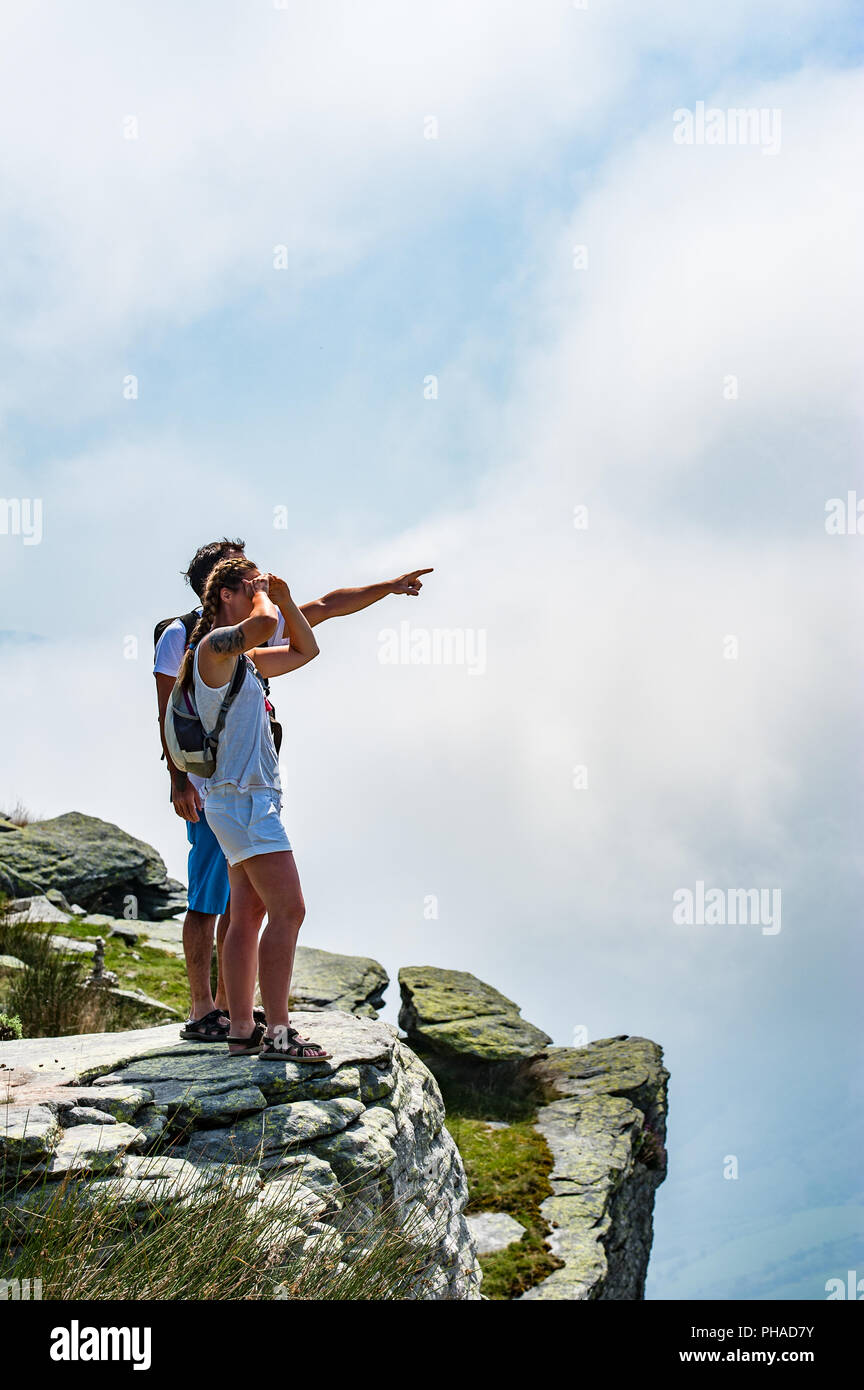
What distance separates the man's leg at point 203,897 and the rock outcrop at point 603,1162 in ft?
18.2

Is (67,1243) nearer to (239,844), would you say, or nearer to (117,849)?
(239,844)

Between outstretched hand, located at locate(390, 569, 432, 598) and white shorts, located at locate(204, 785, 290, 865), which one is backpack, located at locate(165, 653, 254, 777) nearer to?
white shorts, located at locate(204, 785, 290, 865)

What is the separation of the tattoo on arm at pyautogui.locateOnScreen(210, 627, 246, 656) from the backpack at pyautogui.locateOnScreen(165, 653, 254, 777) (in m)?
0.25

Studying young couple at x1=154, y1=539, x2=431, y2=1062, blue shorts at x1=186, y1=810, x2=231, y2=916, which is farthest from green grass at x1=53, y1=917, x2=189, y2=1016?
young couple at x1=154, y1=539, x2=431, y2=1062

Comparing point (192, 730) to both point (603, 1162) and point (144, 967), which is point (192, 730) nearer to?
point (144, 967)

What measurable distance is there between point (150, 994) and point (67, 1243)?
9.15 m

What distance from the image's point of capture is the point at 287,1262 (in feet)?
13.4

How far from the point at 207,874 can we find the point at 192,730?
45.2 inches

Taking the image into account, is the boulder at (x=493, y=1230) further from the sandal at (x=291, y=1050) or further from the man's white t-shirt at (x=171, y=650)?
the man's white t-shirt at (x=171, y=650)

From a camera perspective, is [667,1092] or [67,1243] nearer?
[67,1243]

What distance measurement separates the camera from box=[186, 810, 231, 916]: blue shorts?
19.7ft

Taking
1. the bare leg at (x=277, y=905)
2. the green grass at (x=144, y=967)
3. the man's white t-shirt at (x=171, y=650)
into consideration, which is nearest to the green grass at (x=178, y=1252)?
the bare leg at (x=277, y=905)
